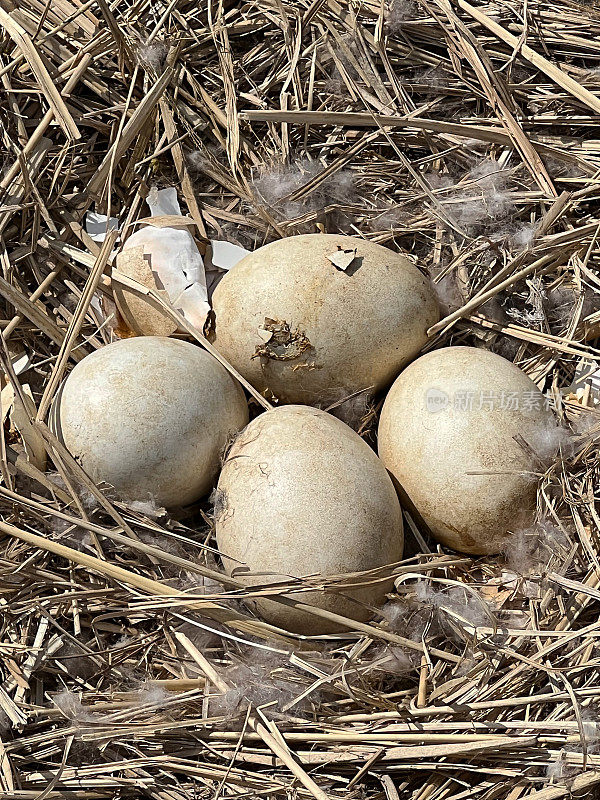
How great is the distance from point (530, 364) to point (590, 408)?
0.58 ft

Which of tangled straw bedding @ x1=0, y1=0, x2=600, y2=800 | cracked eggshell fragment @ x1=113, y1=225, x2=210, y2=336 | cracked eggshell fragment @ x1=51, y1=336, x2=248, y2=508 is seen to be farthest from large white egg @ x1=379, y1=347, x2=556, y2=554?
cracked eggshell fragment @ x1=113, y1=225, x2=210, y2=336

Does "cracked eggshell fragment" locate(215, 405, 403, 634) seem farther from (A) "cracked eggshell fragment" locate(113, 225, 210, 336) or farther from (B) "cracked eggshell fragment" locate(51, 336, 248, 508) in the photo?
(A) "cracked eggshell fragment" locate(113, 225, 210, 336)

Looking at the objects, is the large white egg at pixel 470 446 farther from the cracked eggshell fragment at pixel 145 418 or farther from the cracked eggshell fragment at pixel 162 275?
the cracked eggshell fragment at pixel 162 275

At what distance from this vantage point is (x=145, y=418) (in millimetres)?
1512

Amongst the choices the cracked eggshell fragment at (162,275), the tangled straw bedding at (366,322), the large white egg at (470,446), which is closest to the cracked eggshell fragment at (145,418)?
the tangled straw bedding at (366,322)

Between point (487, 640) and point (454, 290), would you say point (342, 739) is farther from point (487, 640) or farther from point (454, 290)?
point (454, 290)

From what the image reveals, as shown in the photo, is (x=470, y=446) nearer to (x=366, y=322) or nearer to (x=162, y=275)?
(x=366, y=322)

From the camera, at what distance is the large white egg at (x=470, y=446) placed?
5.05ft

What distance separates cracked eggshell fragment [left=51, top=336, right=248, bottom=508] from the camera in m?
1.51

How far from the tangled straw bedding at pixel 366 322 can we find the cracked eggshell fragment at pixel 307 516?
0.15 feet

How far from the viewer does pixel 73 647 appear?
150cm

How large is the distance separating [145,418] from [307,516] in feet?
1.19

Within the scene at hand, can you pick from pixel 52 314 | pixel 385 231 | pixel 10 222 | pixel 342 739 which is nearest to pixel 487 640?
pixel 342 739

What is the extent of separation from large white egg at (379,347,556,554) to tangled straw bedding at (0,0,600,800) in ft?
0.19
